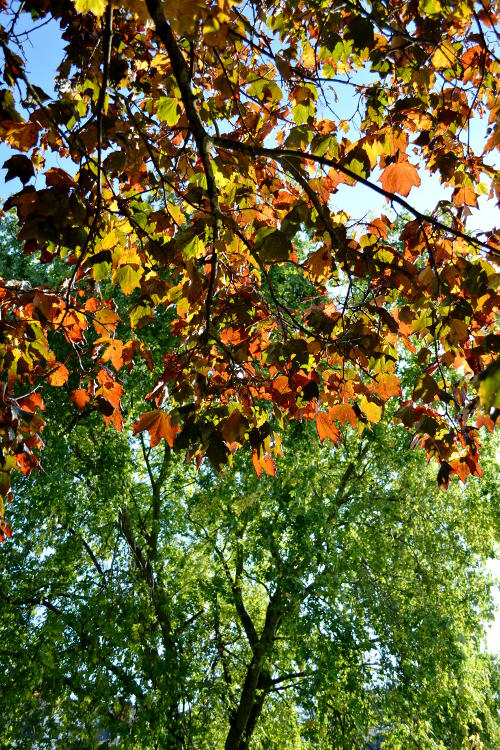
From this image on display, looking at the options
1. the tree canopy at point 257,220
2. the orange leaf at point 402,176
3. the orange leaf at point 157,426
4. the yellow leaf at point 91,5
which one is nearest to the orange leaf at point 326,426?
the tree canopy at point 257,220

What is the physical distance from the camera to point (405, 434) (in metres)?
10.5

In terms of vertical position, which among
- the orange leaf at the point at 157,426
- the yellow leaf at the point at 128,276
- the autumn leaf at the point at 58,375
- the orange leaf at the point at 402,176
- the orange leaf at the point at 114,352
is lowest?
the orange leaf at the point at 157,426

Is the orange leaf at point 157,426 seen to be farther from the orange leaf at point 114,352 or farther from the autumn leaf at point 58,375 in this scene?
the autumn leaf at point 58,375

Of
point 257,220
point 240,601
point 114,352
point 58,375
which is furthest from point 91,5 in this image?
point 240,601

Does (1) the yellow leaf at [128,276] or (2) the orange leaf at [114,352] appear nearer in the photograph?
(1) the yellow leaf at [128,276]

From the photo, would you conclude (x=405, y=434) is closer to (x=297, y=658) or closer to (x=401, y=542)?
(x=401, y=542)

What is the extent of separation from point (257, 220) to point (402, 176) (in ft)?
2.25

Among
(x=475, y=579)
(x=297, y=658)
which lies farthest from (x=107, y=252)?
(x=475, y=579)

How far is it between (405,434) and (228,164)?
8.51m

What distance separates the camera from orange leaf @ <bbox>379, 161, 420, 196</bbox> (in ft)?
8.28

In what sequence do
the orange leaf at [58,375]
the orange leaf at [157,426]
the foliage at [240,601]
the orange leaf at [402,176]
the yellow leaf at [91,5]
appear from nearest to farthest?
the yellow leaf at [91,5] < the orange leaf at [157,426] < the orange leaf at [402,176] < the orange leaf at [58,375] < the foliage at [240,601]

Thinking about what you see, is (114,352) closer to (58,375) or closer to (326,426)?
(58,375)

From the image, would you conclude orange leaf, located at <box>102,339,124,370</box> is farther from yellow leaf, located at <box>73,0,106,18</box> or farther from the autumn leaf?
yellow leaf, located at <box>73,0,106,18</box>

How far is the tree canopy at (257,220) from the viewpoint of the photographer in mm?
2137
